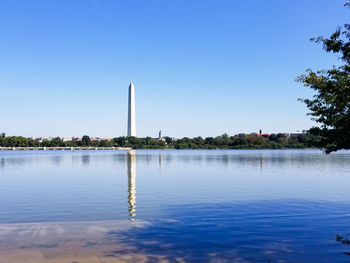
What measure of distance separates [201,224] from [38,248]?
6745 millimetres

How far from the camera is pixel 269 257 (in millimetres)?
10734

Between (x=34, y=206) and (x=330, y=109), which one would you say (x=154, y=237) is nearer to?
(x=330, y=109)

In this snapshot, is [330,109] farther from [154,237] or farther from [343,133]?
[154,237]

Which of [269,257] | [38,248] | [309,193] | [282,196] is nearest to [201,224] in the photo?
[269,257]

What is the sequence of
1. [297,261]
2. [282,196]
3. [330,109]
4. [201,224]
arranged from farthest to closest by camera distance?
1. [282,196]
2. [201,224]
3. [330,109]
4. [297,261]

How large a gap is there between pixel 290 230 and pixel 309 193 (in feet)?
39.4

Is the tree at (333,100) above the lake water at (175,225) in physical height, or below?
above

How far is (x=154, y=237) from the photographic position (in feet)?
42.9

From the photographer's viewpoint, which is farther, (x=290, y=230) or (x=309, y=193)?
(x=309, y=193)

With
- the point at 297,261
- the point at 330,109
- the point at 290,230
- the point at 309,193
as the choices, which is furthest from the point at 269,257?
the point at 309,193

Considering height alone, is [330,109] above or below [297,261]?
above

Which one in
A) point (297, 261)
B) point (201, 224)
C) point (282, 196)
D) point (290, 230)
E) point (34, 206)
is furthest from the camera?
point (282, 196)

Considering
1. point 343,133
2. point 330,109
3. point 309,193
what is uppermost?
point 330,109

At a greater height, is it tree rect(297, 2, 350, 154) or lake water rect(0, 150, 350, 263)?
tree rect(297, 2, 350, 154)
